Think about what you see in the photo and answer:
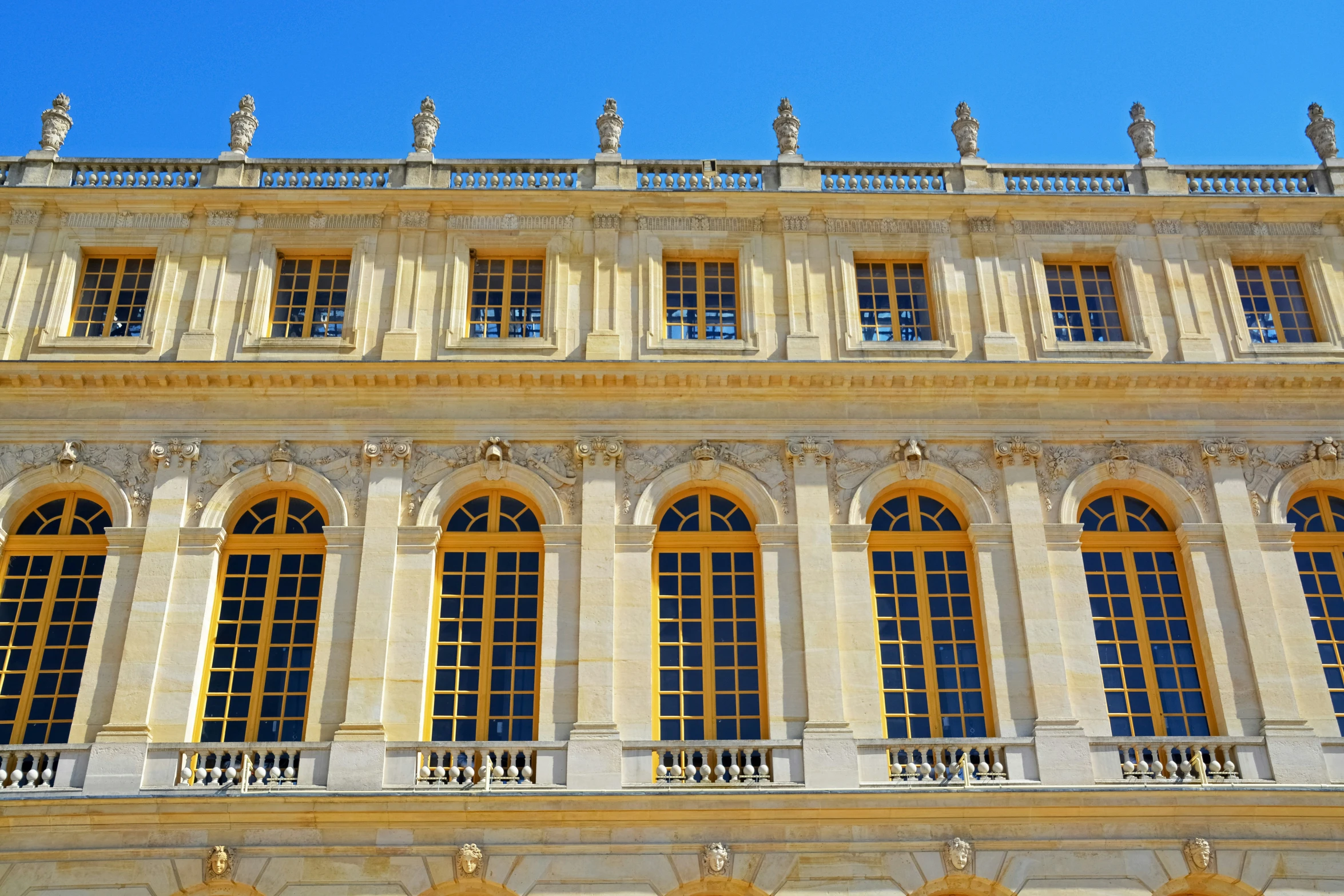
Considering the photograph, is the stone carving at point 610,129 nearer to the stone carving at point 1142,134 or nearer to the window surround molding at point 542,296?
the window surround molding at point 542,296

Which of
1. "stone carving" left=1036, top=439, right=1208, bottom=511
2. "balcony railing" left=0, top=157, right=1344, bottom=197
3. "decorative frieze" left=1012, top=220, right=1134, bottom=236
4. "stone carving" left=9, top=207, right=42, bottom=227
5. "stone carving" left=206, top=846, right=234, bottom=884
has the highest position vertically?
"balcony railing" left=0, top=157, right=1344, bottom=197

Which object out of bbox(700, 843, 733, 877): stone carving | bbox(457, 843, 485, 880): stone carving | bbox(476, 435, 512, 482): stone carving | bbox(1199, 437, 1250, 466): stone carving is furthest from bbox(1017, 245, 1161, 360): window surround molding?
bbox(457, 843, 485, 880): stone carving

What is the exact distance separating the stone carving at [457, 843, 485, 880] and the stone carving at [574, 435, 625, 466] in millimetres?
5713

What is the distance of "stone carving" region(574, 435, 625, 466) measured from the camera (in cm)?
1936

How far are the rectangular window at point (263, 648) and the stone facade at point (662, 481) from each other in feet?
1.08

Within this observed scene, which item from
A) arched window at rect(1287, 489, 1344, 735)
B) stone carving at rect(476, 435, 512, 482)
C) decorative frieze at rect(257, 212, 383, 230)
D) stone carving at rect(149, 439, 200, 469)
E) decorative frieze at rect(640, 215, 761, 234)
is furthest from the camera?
decorative frieze at rect(640, 215, 761, 234)

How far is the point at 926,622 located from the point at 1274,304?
328 inches

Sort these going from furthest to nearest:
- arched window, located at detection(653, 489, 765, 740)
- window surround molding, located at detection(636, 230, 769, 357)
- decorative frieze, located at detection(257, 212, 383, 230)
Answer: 1. decorative frieze, located at detection(257, 212, 383, 230)
2. window surround molding, located at detection(636, 230, 769, 357)
3. arched window, located at detection(653, 489, 765, 740)

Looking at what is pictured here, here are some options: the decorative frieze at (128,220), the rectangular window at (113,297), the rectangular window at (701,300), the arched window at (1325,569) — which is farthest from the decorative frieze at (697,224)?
the arched window at (1325,569)

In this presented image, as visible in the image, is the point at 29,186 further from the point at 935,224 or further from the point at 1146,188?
the point at 1146,188

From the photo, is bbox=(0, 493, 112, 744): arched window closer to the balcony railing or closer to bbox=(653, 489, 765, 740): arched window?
the balcony railing

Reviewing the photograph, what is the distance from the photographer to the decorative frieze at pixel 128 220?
21.3 metres

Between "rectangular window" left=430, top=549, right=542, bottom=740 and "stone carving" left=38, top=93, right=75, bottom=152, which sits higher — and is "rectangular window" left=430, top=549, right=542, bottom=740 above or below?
below

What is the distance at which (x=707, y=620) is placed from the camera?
1867 cm
